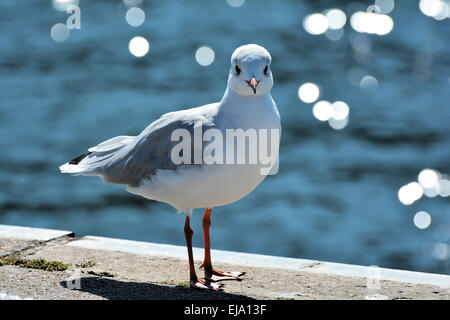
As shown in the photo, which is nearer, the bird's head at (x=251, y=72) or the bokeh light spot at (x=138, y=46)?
the bird's head at (x=251, y=72)

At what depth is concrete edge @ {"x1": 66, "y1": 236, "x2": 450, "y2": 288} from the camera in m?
6.75

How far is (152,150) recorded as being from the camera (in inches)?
265

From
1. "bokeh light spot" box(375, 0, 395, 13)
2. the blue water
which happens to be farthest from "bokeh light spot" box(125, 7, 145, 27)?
"bokeh light spot" box(375, 0, 395, 13)

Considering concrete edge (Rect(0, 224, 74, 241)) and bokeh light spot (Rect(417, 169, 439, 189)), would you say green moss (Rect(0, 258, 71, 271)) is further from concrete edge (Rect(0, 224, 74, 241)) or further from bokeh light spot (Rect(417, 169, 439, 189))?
bokeh light spot (Rect(417, 169, 439, 189))

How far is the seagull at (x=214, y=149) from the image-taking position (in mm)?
6188

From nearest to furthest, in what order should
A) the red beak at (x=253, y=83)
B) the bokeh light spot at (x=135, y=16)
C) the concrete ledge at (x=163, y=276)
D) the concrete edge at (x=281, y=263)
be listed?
1. the red beak at (x=253, y=83)
2. the concrete ledge at (x=163, y=276)
3. the concrete edge at (x=281, y=263)
4. the bokeh light spot at (x=135, y=16)

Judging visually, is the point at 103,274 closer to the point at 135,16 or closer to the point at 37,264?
the point at 37,264

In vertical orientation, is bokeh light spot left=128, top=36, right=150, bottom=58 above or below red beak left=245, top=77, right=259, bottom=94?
above

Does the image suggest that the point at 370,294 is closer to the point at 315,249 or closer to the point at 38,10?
the point at 315,249

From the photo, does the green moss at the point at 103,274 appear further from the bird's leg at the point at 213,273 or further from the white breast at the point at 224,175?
the white breast at the point at 224,175

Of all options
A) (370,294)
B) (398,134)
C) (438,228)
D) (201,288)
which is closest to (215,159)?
(201,288)

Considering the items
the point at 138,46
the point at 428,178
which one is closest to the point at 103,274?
the point at 428,178

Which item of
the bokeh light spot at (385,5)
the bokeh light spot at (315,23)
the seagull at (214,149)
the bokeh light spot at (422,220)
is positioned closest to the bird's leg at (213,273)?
the seagull at (214,149)
